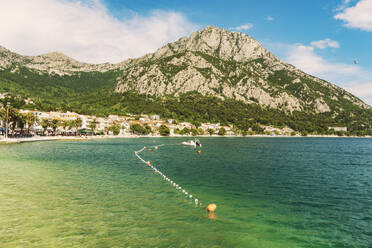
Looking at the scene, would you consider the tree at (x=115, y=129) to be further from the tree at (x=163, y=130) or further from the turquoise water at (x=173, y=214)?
the turquoise water at (x=173, y=214)

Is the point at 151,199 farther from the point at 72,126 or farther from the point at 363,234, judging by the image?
the point at 72,126

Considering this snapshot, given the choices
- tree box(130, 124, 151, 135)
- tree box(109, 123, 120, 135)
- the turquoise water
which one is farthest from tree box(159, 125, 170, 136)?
the turquoise water

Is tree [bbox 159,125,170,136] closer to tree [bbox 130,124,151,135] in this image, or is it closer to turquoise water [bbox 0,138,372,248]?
tree [bbox 130,124,151,135]

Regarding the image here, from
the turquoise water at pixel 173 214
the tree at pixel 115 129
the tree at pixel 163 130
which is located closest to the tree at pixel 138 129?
the tree at pixel 163 130

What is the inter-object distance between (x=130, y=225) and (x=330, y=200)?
55.2 ft

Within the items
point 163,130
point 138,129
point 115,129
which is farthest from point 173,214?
point 163,130

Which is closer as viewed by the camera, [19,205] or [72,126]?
[19,205]

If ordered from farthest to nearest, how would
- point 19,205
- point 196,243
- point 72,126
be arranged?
Result: point 72,126 < point 19,205 < point 196,243

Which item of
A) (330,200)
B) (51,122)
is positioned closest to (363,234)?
(330,200)

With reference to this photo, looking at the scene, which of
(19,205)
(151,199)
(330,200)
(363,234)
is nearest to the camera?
(363,234)

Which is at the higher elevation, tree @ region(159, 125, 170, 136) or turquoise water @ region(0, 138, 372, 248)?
tree @ region(159, 125, 170, 136)

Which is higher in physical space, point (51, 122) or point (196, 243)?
point (51, 122)

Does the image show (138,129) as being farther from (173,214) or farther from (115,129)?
(173,214)

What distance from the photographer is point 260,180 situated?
3016 centimetres
